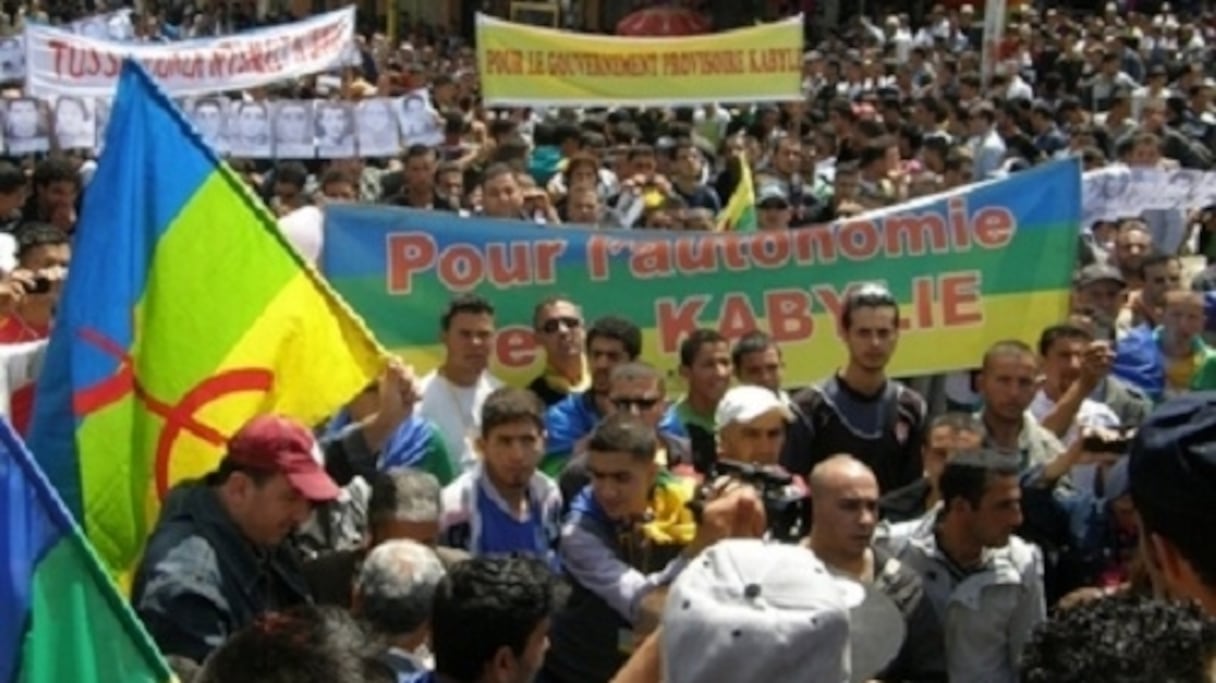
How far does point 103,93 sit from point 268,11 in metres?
24.4

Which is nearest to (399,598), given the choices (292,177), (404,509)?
(404,509)

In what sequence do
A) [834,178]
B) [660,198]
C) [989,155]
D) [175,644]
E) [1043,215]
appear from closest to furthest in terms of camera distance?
[175,644] → [1043,215] → [660,198] → [834,178] → [989,155]

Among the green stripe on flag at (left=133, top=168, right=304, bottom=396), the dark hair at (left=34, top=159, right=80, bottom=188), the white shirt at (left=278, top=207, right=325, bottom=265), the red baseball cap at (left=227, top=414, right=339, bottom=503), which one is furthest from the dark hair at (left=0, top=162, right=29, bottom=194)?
the red baseball cap at (left=227, top=414, right=339, bottom=503)

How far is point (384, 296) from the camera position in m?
7.13

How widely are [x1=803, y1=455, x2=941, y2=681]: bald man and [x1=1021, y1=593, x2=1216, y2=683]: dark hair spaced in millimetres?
2236

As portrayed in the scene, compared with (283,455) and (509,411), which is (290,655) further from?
(509,411)

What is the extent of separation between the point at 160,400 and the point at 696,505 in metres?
1.17

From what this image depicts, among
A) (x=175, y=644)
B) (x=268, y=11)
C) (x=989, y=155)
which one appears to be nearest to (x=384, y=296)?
(x=175, y=644)

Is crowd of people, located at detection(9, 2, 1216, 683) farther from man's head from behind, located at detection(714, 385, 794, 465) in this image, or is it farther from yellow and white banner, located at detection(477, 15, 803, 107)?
yellow and white banner, located at detection(477, 15, 803, 107)

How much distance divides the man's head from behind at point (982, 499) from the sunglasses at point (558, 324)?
77.4 inches

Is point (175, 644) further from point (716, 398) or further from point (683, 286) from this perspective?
point (683, 286)

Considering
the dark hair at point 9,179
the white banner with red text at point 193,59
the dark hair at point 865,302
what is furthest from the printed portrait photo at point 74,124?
the dark hair at point 865,302

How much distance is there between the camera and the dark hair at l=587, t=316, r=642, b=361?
653 centimetres

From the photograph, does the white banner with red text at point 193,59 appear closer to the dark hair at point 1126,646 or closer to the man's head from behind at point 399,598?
the man's head from behind at point 399,598
